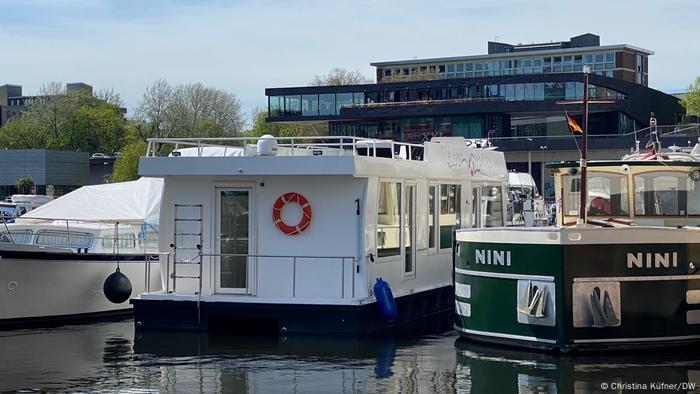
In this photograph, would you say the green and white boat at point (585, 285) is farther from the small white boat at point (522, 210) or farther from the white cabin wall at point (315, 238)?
the small white boat at point (522, 210)

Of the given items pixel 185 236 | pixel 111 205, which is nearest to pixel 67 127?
pixel 111 205

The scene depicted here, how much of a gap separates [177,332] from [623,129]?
65.3 meters

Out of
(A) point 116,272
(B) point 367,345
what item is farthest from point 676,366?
(A) point 116,272

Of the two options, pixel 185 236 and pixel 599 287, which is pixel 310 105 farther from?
pixel 599 287

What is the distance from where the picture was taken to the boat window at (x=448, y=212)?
2136 cm

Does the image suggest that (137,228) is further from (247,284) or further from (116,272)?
(247,284)

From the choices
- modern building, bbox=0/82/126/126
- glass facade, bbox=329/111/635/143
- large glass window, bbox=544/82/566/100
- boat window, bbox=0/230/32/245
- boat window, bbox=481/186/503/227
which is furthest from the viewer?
modern building, bbox=0/82/126/126

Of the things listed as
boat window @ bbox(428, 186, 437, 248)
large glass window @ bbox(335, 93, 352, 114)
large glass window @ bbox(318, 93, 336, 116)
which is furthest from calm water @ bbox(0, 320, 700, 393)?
large glass window @ bbox(318, 93, 336, 116)

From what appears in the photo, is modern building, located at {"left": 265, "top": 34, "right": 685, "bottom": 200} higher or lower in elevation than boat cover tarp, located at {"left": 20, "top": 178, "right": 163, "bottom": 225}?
higher

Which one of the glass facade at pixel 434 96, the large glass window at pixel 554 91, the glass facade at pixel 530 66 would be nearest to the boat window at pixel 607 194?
the glass facade at pixel 434 96

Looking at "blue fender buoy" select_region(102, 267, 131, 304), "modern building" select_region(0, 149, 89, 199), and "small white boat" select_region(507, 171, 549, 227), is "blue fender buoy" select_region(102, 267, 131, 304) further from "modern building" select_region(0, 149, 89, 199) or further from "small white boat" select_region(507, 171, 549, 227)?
"modern building" select_region(0, 149, 89, 199)

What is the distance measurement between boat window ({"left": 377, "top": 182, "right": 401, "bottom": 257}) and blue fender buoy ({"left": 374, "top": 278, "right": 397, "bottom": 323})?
0.97 meters

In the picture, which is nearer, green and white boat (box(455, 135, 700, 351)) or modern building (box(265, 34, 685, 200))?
green and white boat (box(455, 135, 700, 351))

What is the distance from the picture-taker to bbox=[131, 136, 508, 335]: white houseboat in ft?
57.0
